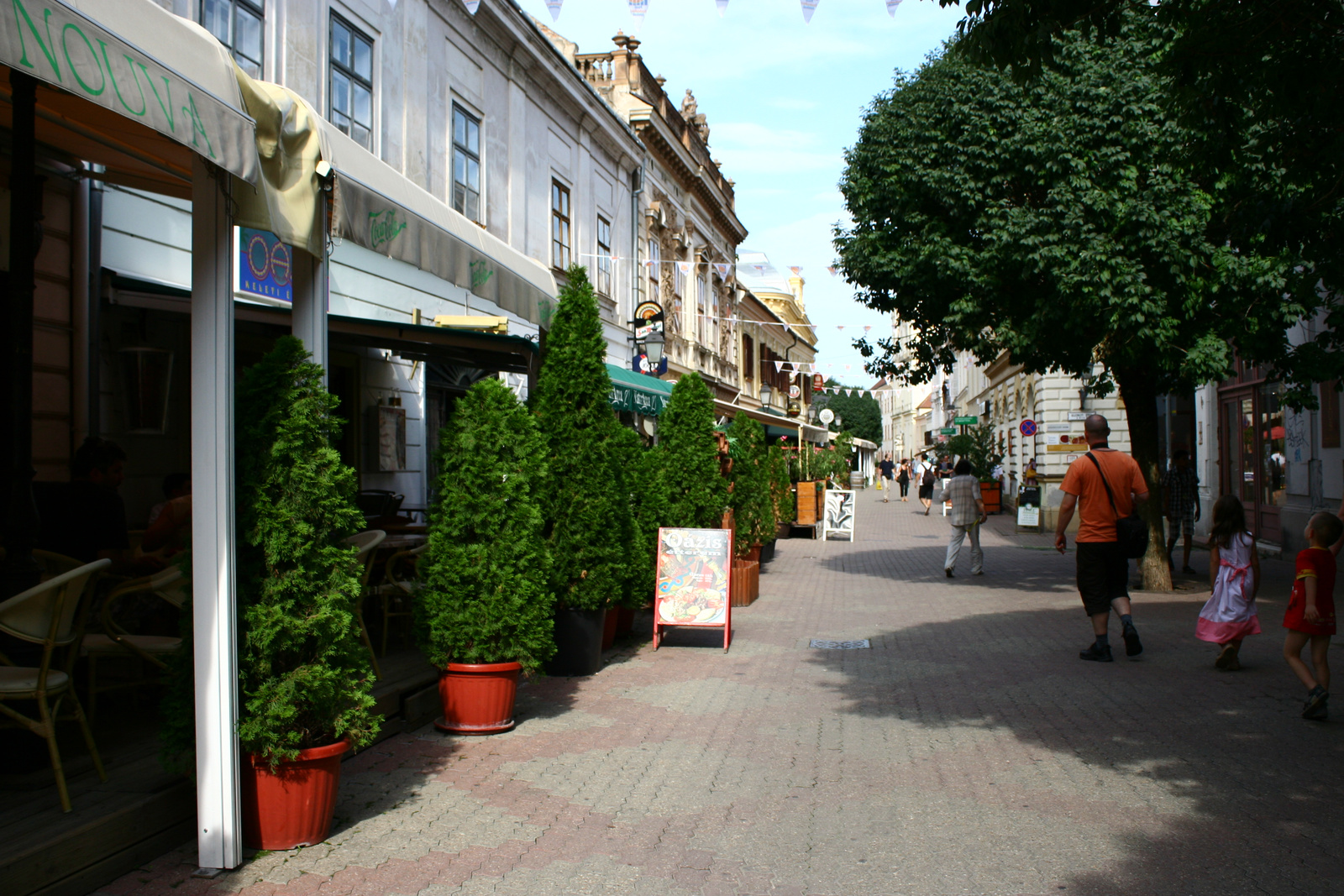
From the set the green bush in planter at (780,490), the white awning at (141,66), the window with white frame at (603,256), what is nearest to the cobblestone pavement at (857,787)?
the white awning at (141,66)

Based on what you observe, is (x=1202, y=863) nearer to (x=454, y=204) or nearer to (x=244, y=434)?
(x=244, y=434)

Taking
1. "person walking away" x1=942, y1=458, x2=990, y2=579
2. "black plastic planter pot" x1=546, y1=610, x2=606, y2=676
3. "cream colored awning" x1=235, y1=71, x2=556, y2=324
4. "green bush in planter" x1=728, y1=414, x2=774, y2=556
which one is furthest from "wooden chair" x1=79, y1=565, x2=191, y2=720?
"person walking away" x1=942, y1=458, x2=990, y2=579

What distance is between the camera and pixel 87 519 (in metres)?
5.89

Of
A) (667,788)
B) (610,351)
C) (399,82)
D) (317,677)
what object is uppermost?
(399,82)

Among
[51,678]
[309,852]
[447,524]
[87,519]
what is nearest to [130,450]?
[87,519]

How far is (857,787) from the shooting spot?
5094mm

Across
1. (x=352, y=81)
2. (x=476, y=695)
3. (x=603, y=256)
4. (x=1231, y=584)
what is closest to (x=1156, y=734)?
(x=1231, y=584)

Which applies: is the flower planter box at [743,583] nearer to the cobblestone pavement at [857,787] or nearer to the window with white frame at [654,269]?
the cobblestone pavement at [857,787]

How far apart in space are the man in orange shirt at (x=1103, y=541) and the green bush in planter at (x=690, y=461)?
12.1ft

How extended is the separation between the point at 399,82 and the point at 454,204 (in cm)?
195

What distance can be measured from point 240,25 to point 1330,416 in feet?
48.4

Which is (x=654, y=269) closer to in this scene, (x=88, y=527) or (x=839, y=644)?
(x=839, y=644)

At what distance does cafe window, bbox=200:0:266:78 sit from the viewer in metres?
9.70

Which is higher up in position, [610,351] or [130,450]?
[610,351]
